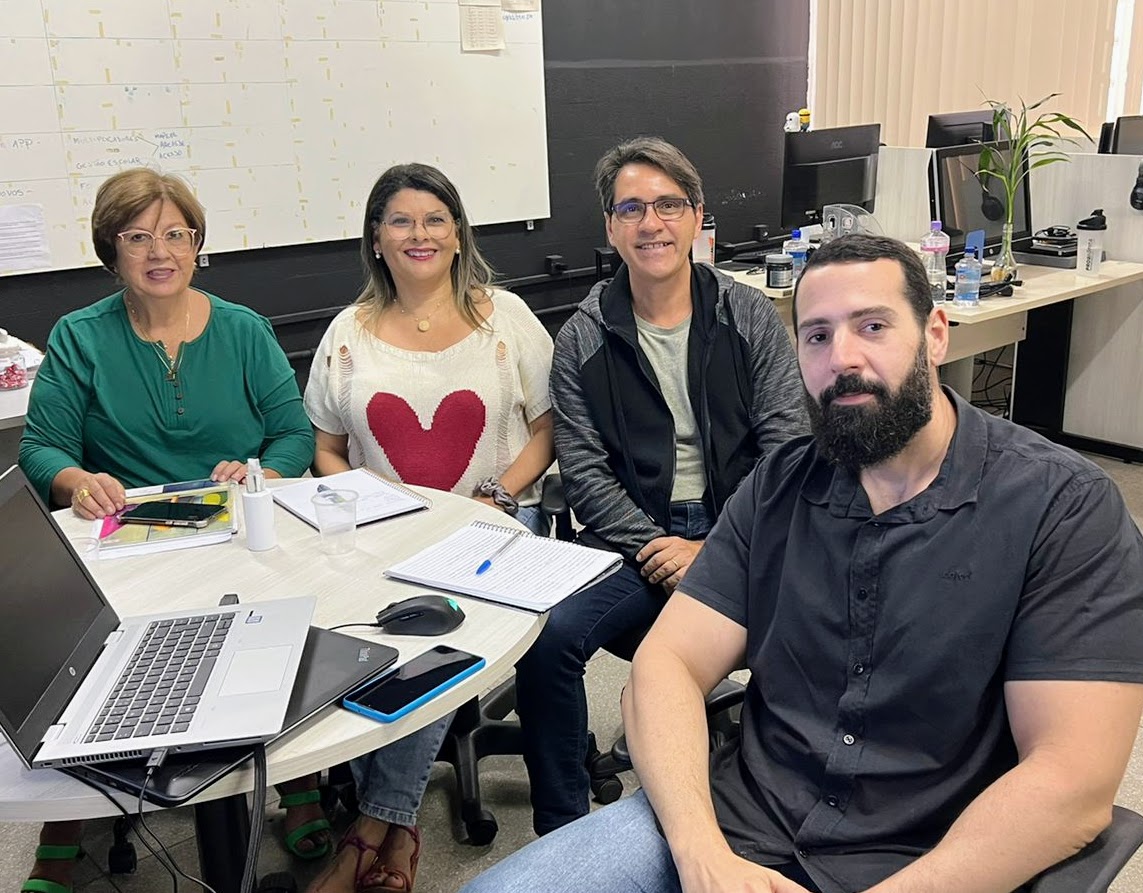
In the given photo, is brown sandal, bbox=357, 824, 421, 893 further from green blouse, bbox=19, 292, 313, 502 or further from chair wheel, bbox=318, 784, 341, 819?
green blouse, bbox=19, 292, 313, 502

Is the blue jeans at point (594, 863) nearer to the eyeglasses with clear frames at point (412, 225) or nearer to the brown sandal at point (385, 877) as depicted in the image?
the brown sandal at point (385, 877)

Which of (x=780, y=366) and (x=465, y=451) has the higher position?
(x=780, y=366)

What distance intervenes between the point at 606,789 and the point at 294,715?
3.71ft

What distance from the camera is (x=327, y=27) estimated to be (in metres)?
3.50

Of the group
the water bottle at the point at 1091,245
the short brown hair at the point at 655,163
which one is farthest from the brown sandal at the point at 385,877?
the water bottle at the point at 1091,245

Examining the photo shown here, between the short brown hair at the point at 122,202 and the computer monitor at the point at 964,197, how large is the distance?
8.49ft

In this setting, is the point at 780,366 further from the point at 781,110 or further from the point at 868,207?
the point at 781,110

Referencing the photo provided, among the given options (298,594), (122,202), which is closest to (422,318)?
(122,202)

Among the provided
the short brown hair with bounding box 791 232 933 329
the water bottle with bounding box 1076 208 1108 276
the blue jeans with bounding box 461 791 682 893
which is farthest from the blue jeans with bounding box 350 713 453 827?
the water bottle with bounding box 1076 208 1108 276

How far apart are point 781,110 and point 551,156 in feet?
4.93

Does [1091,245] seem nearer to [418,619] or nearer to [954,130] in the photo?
[954,130]

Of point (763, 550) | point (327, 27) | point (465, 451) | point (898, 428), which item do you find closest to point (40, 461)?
point (465, 451)

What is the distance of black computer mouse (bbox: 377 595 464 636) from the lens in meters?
1.41

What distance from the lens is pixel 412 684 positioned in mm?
1279
